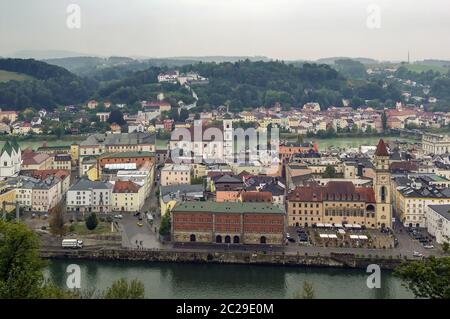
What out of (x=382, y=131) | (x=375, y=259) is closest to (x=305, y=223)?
(x=375, y=259)

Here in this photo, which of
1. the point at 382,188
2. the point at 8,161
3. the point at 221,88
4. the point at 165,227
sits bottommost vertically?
the point at 165,227

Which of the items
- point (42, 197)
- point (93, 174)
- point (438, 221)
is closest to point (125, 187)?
point (42, 197)

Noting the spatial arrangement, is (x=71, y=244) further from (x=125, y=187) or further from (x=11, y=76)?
(x=11, y=76)

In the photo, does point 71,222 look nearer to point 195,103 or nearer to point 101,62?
point 195,103

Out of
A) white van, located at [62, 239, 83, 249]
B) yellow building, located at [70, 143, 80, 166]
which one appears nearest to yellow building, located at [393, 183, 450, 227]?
white van, located at [62, 239, 83, 249]

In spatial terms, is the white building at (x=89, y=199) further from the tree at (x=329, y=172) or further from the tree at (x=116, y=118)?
the tree at (x=116, y=118)

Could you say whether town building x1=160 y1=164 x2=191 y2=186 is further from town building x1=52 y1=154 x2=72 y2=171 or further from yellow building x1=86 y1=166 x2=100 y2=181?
town building x1=52 y1=154 x2=72 y2=171
